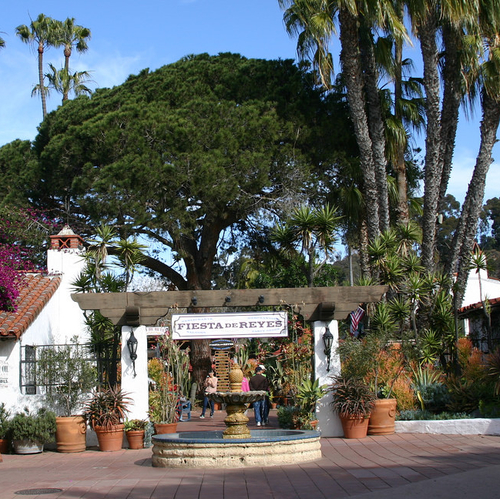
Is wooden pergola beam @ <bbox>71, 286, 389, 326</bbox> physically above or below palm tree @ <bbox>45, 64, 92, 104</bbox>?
below

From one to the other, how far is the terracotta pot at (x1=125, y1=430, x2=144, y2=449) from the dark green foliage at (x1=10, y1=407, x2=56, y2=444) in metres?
1.55

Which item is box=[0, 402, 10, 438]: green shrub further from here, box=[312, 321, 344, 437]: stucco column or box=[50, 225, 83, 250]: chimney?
box=[50, 225, 83, 250]: chimney

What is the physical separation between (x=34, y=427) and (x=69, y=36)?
29.1 metres

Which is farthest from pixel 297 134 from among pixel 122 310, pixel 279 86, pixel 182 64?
pixel 122 310

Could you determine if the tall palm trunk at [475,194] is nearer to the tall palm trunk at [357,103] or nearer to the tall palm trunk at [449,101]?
the tall palm trunk at [449,101]

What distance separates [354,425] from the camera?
45.4 ft

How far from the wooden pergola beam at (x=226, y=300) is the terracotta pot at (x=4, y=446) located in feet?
10.2

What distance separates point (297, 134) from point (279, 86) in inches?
83.9

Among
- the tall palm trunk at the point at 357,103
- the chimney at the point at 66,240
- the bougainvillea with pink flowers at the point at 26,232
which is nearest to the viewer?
the chimney at the point at 66,240

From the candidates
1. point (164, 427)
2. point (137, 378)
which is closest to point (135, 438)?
point (164, 427)

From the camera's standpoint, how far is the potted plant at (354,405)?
13758 millimetres

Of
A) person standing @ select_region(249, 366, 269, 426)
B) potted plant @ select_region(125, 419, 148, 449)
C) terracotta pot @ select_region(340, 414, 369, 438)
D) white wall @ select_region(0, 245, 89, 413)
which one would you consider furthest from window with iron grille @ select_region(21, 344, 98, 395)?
terracotta pot @ select_region(340, 414, 369, 438)

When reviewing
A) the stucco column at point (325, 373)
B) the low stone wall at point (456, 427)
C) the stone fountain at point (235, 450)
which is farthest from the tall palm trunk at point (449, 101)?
the stone fountain at point (235, 450)

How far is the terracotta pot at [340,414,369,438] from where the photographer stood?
13789 mm
